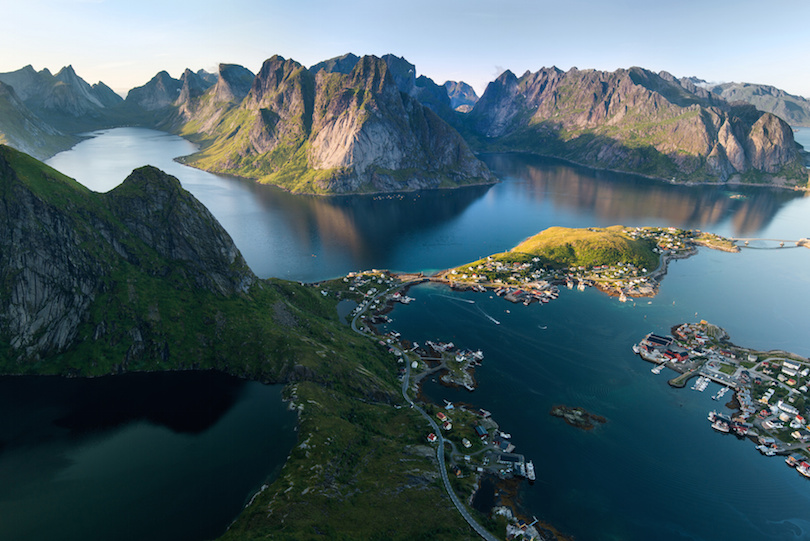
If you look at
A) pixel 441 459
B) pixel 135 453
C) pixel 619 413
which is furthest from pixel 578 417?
pixel 135 453

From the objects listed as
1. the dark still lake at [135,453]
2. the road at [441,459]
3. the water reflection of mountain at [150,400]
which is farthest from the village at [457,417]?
the water reflection of mountain at [150,400]

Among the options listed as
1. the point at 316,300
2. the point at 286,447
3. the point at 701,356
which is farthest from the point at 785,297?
the point at 286,447

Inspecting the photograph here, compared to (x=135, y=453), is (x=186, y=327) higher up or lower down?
higher up

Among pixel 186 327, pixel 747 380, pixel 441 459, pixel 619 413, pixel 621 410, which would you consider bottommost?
pixel 619 413

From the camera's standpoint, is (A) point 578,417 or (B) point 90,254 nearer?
(A) point 578,417

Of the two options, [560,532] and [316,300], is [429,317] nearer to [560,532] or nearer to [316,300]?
[316,300]

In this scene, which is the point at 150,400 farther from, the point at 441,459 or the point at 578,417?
the point at 578,417

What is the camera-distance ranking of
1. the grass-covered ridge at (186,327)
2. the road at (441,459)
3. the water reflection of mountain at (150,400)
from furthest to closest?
the water reflection of mountain at (150,400)
the grass-covered ridge at (186,327)
the road at (441,459)

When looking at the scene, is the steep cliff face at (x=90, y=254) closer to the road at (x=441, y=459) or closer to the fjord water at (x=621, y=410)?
the road at (x=441, y=459)

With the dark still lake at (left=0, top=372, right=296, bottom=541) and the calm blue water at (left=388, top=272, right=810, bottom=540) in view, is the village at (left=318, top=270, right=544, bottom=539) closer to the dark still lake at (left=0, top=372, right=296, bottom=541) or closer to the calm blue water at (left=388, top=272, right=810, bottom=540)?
the calm blue water at (left=388, top=272, right=810, bottom=540)
